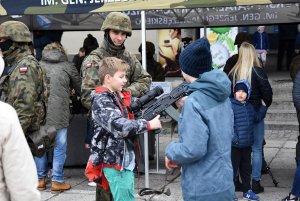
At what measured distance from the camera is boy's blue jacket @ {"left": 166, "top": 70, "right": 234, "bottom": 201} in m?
3.43

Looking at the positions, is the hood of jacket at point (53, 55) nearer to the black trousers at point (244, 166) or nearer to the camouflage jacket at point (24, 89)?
the camouflage jacket at point (24, 89)

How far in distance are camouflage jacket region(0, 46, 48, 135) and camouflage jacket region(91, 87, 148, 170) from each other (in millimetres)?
540

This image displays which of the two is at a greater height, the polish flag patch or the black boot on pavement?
the polish flag patch

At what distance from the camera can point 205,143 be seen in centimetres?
344

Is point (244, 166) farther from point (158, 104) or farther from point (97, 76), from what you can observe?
point (158, 104)

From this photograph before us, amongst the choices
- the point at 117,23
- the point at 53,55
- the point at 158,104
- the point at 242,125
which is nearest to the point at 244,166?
the point at 242,125

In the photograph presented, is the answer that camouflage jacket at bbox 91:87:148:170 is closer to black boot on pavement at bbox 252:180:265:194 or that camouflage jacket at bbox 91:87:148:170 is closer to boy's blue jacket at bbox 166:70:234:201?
boy's blue jacket at bbox 166:70:234:201

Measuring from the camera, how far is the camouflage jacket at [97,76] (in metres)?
5.39

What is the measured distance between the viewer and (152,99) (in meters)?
4.42

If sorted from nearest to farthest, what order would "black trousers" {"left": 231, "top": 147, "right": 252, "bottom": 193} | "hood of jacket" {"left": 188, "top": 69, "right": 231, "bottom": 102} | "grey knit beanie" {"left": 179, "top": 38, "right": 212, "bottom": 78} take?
"hood of jacket" {"left": 188, "top": 69, "right": 231, "bottom": 102} < "grey knit beanie" {"left": 179, "top": 38, "right": 212, "bottom": 78} < "black trousers" {"left": 231, "top": 147, "right": 252, "bottom": 193}

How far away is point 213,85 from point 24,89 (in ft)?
5.75

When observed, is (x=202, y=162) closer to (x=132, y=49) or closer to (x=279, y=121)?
(x=279, y=121)

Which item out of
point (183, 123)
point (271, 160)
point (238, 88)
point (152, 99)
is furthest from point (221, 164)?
point (271, 160)

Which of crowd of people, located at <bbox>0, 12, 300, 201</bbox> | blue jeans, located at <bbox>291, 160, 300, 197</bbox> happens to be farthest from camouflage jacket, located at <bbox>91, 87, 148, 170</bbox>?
blue jeans, located at <bbox>291, 160, 300, 197</bbox>
